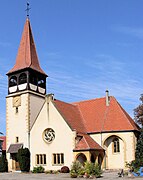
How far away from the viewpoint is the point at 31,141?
41.1m

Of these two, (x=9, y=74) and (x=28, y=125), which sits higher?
(x=9, y=74)

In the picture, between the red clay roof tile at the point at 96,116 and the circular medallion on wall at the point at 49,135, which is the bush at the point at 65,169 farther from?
the red clay roof tile at the point at 96,116

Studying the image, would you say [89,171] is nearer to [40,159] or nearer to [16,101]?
[40,159]

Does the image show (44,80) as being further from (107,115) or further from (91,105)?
(107,115)

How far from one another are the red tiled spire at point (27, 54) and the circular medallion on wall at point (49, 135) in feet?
28.5

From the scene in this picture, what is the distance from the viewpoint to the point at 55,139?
3931 cm

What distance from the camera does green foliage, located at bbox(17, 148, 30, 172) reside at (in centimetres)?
3981

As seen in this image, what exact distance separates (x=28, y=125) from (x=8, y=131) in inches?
140

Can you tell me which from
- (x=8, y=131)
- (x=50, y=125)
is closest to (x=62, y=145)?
(x=50, y=125)

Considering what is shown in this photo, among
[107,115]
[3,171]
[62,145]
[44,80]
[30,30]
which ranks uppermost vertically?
[30,30]

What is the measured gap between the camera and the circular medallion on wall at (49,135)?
1564 inches

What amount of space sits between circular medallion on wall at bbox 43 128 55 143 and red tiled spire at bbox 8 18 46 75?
8689 millimetres

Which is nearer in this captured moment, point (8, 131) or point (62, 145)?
point (62, 145)

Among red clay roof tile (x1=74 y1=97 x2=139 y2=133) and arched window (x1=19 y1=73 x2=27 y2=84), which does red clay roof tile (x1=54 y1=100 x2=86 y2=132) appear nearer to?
red clay roof tile (x1=74 y1=97 x2=139 y2=133)
